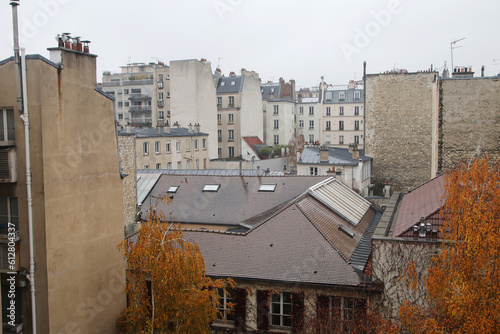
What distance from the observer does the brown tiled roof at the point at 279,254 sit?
14078mm

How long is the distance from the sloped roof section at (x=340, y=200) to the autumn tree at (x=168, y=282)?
8742 millimetres

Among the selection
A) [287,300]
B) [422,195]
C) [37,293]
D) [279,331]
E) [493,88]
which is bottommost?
[279,331]

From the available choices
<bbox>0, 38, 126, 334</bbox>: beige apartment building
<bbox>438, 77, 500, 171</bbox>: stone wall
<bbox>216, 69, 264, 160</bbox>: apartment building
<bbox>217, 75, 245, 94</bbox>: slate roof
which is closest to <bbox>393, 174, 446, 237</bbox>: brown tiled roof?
<bbox>438, 77, 500, 171</bbox>: stone wall

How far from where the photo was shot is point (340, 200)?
21062mm

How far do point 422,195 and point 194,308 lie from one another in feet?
37.8

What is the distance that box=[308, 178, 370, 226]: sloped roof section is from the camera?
64.1 feet

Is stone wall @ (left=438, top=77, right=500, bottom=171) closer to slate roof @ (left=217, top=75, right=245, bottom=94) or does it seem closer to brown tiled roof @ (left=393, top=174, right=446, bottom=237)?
brown tiled roof @ (left=393, top=174, right=446, bottom=237)

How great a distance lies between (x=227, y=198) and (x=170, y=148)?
19664mm

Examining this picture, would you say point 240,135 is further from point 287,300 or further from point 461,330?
point 461,330

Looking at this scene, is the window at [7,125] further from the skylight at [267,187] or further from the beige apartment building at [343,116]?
the beige apartment building at [343,116]

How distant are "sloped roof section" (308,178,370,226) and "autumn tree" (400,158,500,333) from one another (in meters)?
7.96

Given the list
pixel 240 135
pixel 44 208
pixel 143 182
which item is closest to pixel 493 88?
pixel 143 182

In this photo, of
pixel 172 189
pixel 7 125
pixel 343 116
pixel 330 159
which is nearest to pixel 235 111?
pixel 343 116

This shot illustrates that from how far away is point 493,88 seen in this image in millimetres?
22703
